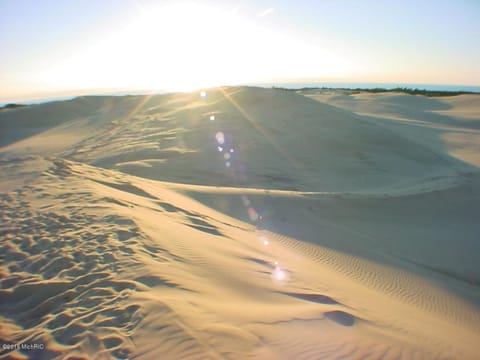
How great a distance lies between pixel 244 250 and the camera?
4430 millimetres

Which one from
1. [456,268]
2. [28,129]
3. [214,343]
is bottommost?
[456,268]

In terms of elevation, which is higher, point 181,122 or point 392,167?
point 181,122

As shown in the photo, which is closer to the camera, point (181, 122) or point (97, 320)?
point (97, 320)

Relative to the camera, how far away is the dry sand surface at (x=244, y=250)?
2381 mm

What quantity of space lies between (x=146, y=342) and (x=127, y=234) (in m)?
2.11

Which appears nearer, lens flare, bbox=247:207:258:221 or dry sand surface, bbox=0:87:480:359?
dry sand surface, bbox=0:87:480:359

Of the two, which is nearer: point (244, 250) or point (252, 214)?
point (244, 250)

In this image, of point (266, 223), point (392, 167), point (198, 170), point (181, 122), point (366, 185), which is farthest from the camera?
point (181, 122)

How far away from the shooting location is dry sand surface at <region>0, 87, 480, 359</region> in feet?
7.81

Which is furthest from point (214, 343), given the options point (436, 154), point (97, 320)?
point (436, 154)

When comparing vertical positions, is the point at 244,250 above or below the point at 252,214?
above

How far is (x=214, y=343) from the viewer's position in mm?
2182

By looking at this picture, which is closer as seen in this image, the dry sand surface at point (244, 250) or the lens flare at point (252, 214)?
the dry sand surface at point (244, 250)

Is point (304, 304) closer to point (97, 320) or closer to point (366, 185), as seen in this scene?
point (97, 320)
